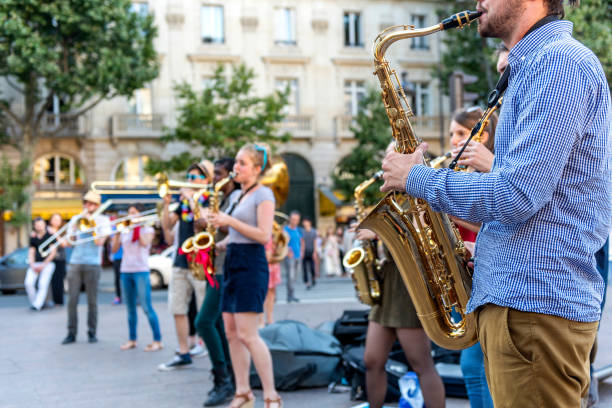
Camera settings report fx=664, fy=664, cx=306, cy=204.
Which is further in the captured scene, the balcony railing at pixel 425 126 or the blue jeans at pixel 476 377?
the balcony railing at pixel 425 126

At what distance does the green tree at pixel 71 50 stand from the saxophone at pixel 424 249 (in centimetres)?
2201

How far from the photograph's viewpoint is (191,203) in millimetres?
6672

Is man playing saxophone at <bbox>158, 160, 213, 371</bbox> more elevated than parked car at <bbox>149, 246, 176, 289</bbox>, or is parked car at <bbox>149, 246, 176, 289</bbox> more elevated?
man playing saxophone at <bbox>158, 160, 213, 371</bbox>

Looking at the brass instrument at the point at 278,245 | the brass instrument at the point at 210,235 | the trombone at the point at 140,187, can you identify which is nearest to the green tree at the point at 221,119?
the trombone at the point at 140,187

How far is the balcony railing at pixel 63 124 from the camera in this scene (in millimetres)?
28219

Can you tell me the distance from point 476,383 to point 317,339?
2917mm

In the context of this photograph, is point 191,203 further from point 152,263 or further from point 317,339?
point 152,263

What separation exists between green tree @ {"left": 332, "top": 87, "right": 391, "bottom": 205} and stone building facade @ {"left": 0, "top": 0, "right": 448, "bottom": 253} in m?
1.56

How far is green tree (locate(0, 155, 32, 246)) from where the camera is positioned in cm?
2480

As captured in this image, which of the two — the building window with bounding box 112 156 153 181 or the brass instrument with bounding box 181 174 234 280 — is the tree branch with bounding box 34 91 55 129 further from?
the brass instrument with bounding box 181 174 234 280

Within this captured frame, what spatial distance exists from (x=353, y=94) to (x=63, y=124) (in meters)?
13.2

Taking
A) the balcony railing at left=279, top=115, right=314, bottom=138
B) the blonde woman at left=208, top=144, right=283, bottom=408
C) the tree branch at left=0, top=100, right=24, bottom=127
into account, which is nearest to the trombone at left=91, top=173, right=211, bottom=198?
the blonde woman at left=208, top=144, right=283, bottom=408

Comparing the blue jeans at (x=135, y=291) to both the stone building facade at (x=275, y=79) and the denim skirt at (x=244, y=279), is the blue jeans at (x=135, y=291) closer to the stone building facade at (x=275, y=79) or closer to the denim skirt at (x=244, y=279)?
the denim skirt at (x=244, y=279)

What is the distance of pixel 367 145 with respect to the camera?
98.8 ft
